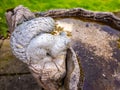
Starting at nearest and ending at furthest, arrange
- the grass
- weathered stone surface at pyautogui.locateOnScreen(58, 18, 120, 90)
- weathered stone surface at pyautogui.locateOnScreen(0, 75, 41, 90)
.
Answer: weathered stone surface at pyautogui.locateOnScreen(58, 18, 120, 90), weathered stone surface at pyautogui.locateOnScreen(0, 75, 41, 90), the grass

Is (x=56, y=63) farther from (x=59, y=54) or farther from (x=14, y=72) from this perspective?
(x=14, y=72)

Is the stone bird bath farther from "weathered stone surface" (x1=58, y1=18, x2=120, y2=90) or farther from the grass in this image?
the grass

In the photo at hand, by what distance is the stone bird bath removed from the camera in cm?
212

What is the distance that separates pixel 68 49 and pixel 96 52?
1.36 feet

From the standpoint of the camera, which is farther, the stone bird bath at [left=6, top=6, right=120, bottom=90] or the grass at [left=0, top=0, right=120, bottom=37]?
the grass at [left=0, top=0, right=120, bottom=37]

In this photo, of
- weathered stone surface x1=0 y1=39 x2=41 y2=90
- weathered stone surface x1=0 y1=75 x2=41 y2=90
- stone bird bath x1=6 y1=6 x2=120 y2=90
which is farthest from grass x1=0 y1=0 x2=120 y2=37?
stone bird bath x1=6 y1=6 x2=120 y2=90

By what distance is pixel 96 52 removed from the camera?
8.59 feet

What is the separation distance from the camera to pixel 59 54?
2232mm

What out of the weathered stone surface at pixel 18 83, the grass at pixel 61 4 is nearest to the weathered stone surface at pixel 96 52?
the weathered stone surface at pixel 18 83

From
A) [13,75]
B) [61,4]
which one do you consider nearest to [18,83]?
[13,75]

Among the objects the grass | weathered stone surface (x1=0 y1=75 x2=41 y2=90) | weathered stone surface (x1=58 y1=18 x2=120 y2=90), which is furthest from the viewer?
the grass

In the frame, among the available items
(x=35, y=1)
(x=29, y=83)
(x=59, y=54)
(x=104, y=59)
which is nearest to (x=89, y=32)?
(x=104, y=59)

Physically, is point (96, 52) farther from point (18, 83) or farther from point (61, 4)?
point (61, 4)

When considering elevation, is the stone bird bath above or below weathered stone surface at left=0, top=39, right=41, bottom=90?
above
